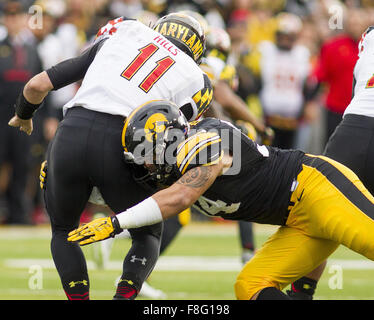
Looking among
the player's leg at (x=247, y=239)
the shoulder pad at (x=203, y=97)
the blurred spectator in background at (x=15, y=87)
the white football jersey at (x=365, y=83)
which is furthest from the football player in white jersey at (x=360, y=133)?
the blurred spectator in background at (x=15, y=87)

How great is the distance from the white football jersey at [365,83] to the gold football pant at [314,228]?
73 cm

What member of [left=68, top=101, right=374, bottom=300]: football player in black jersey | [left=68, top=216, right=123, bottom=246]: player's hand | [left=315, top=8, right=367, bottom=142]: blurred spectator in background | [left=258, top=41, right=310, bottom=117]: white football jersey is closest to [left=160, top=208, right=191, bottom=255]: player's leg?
[left=68, top=101, right=374, bottom=300]: football player in black jersey

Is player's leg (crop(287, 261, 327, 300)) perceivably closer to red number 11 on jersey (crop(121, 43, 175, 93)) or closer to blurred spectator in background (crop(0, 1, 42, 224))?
red number 11 on jersey (crop(121, 43, 175, 93))

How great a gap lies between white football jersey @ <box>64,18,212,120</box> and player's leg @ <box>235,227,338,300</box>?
34.5 inches

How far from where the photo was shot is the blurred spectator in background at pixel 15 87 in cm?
1108

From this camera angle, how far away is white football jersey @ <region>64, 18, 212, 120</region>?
15.4ft

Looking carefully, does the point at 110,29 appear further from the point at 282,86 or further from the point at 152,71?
the point at 282,86

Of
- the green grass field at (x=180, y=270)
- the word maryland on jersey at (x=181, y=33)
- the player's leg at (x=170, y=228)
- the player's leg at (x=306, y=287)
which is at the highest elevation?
the word maryland on jersey at (x=181, y=33)

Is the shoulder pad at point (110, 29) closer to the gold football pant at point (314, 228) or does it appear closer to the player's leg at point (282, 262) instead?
the gold football pant at point (314, 228)

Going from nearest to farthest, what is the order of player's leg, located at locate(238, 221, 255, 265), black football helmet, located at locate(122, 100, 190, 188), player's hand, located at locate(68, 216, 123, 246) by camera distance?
player's hand, located at locate(68, 216, 123, 246), black football helmet, located at locate(122, 100, 190, 188), player's leg, located at locate(238, 221, 255, 265)

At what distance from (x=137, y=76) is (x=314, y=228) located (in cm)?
126

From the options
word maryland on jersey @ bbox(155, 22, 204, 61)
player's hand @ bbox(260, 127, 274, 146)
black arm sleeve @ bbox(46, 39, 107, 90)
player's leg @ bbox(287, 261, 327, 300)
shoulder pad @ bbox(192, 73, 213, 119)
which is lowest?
player's leg @ bbox(287, 261, 327, 300)

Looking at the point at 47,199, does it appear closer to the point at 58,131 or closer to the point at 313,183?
the point at 58,131

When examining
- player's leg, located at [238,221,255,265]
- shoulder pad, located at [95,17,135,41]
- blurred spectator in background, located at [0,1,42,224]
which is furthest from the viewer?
blurred spectator in background, located at [0,1,42,224]
